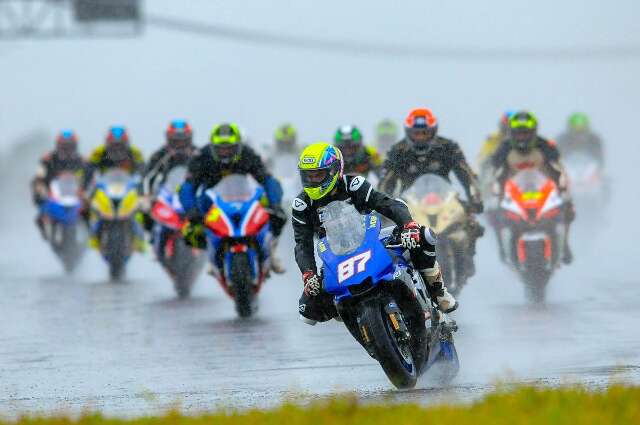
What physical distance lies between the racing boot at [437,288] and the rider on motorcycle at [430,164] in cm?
488

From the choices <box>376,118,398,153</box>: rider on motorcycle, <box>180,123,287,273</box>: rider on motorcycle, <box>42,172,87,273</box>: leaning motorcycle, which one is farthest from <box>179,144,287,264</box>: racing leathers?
<box>376,118,398,153</box>: rider on motorcycle

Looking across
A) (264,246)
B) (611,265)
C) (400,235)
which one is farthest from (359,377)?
(611,265)

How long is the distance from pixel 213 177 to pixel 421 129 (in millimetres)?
2432

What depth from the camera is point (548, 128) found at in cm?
7012

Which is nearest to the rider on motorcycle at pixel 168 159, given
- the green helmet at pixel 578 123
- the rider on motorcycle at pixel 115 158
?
the rider on motorcycle at pixel 115 158

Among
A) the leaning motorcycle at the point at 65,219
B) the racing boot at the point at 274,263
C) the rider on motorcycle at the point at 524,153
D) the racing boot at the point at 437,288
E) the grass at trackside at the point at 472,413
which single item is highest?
the grass at trackside at the point at 472,413

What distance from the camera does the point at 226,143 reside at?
58.4ft

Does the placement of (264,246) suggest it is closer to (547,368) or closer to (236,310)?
(236,310)

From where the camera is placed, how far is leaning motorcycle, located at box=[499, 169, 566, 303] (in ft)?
57.9

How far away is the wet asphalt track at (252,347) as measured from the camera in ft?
36.4

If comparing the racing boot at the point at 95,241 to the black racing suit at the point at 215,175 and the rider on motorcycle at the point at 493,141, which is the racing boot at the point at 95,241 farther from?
the black racing suit at the point at 215,175

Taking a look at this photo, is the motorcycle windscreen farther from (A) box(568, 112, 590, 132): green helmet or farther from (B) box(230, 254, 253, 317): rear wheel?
(A) box(568, 112, 590, 132): green helmet

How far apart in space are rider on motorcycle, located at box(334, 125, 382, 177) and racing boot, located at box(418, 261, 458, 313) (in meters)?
8.79

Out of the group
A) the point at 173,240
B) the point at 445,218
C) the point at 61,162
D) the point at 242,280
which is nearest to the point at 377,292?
the point at 445,218
